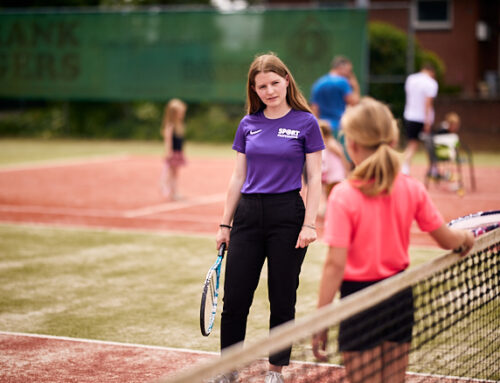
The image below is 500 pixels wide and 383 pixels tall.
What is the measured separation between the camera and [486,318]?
17.0ft

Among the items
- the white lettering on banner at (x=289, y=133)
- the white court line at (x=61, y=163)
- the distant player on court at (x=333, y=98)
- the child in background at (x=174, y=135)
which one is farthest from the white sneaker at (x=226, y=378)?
the white court line at (x=61, y=163)

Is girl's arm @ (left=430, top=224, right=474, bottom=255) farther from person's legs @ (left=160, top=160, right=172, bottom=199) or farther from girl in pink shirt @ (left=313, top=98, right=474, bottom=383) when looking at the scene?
person's legs @ (left=160, top=160, right=172, bottom=199)

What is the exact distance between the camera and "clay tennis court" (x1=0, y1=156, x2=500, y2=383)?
453 cm

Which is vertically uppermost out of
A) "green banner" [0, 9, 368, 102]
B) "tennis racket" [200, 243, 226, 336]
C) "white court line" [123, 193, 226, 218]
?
"green banner" [0, 9, 368, 102]

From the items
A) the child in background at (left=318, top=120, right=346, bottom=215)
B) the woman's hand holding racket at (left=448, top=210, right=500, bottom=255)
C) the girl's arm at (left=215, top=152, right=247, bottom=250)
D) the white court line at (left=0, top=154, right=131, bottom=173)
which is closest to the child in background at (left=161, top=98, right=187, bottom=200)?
the child in background at (left=318, top=120, right=346, bottom=215)

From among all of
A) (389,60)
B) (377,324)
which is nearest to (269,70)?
(377,324)

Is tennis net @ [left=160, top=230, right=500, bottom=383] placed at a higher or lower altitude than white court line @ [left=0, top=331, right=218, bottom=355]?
higher

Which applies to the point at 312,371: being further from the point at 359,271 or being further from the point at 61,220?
the point at 61,220

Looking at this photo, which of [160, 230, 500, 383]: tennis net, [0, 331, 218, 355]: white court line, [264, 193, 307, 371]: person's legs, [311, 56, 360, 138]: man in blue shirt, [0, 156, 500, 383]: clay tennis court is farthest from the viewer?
[311, 56, 360, 138]: man in blue shirt

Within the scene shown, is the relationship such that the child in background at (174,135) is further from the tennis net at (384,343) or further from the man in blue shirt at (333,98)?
the tennis net at (384,343)

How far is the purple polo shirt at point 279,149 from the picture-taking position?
3793 mm

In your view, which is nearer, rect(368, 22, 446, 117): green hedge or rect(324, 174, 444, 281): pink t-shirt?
rect(324, 174, 444, 281): pink t-shirt

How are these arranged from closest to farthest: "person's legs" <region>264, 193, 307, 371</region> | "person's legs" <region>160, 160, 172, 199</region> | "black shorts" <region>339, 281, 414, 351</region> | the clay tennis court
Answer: "black shorts" <region>339, 281, 414, 351</region>
"person's legs" <region>264, 193, 307, 371</region>
the clay tennis court
"person's legs" <region>160, 160, 172, 199</region>

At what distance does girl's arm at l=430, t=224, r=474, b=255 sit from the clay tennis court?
80.0 inches
